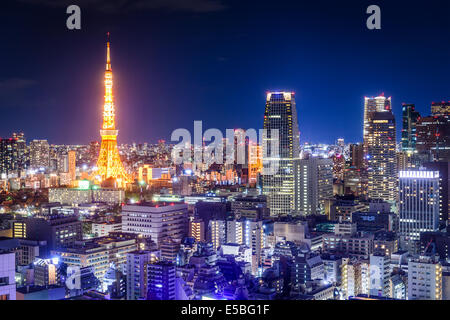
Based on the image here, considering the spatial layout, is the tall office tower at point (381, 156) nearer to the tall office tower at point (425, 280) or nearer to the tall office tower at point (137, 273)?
the tall office tower at point (425, 280)

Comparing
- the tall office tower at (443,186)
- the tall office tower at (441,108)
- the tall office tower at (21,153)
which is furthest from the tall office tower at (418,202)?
the tall office tower at (21,153)

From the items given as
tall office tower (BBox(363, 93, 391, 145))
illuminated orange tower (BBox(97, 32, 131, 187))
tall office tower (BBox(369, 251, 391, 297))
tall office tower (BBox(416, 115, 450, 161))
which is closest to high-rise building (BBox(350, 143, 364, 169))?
tall office tower (BBox(363, 93, 391, 145))

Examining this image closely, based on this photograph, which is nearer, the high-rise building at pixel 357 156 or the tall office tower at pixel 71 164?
the high-rise building at pixel 357 156

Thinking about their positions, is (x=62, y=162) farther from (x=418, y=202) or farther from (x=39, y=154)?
(x=418, y=202)

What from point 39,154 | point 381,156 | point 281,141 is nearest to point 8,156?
point 39,154

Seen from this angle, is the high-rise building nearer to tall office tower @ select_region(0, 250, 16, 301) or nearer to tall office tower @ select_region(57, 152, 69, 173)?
tall office tower @ select_region(57, 152, 69, 173)

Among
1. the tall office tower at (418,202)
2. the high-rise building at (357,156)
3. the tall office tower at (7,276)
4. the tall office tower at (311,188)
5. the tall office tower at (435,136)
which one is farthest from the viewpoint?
the high-rise building at (357,156)
